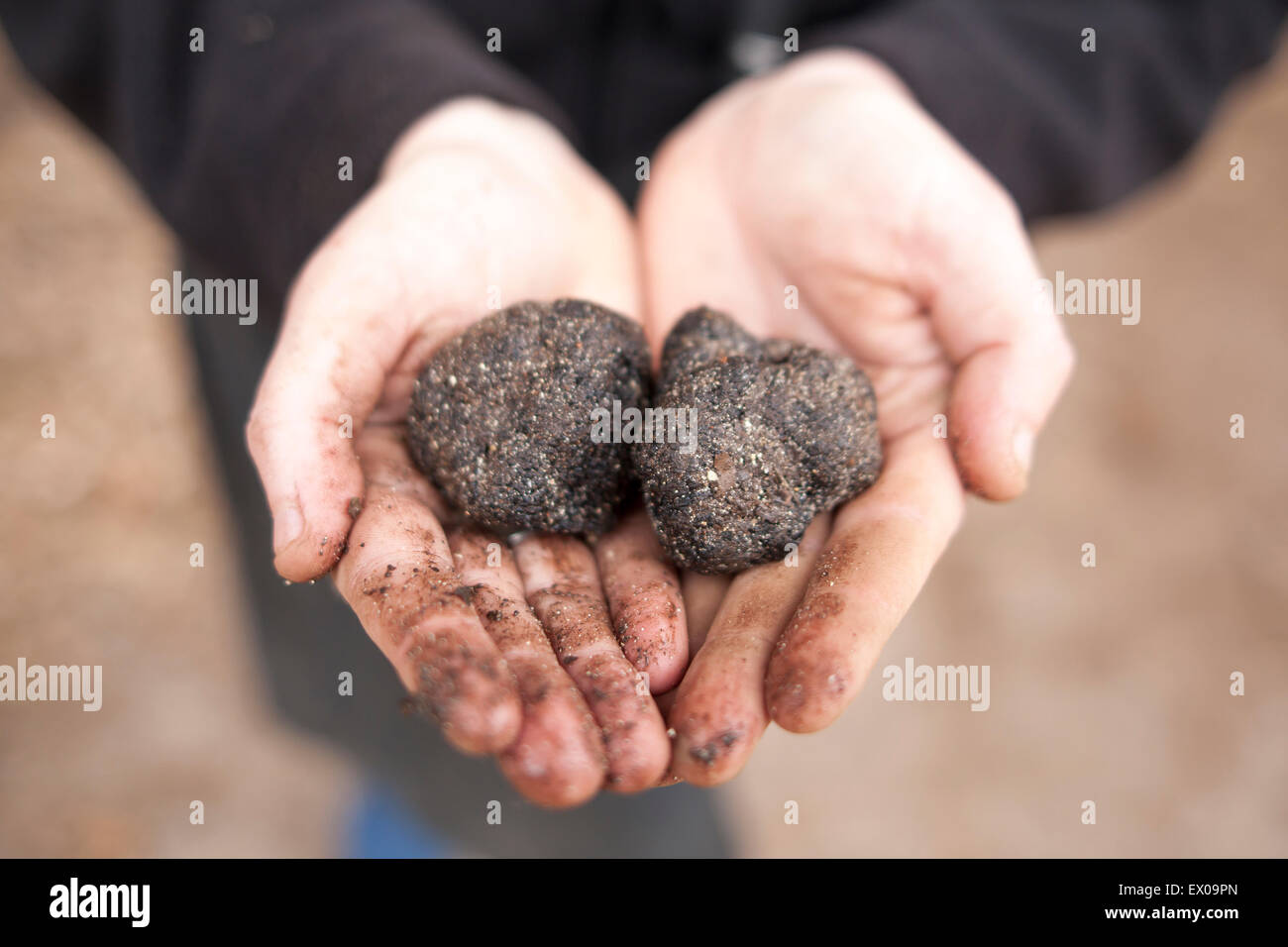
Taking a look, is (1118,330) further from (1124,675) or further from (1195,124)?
(1195,124)

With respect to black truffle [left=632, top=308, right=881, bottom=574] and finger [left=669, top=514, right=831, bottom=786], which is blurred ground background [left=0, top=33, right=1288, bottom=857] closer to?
black truffle [left=632, top=308, right=881, bottom=574]

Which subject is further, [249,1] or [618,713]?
[249,1]

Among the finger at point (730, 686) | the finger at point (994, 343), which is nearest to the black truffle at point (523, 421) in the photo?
the finger at point (730, 686)

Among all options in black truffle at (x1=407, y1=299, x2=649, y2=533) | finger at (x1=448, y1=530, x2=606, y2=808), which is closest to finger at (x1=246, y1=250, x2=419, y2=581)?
black truffle at (x1=407, y1=299, x2=649, y2=533)

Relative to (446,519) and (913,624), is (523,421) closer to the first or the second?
(446,519)

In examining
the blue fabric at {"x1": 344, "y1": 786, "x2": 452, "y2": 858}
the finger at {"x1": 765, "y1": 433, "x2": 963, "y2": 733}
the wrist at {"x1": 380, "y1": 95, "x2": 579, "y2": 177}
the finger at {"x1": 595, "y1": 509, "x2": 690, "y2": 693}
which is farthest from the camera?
the blue fabric at {"x1": 344, "y1": 786, "x2": 452, "y2": 858}

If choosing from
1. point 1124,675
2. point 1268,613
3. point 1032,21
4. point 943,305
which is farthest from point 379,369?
point 1268,613

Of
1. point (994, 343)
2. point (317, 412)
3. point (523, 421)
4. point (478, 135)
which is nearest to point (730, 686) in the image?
point (523, 421)
